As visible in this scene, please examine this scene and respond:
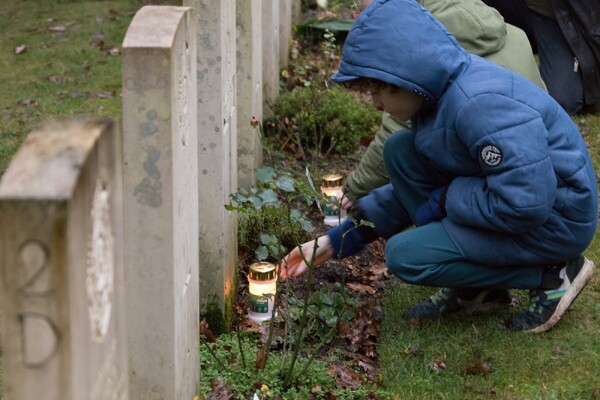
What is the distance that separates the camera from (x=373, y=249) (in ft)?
17.9

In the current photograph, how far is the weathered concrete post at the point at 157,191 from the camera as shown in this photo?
2.85 metres

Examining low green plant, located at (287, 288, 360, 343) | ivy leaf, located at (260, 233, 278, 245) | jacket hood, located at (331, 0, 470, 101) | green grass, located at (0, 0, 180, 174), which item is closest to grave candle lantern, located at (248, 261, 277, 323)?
low green plant, located at (287, 288, 360, 343)

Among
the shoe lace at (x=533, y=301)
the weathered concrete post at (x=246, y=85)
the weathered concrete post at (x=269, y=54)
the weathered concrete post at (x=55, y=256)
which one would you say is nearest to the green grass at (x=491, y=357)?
the shoe lace at (x=533, y=301)

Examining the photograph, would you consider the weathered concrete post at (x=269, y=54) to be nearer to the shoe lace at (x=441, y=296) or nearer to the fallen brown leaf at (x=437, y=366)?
the shoe lace at (x=441, y=296)

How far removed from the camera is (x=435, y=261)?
414cm

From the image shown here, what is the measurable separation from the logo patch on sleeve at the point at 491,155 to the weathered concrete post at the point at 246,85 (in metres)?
1.92

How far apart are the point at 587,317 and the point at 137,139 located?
2.39 m

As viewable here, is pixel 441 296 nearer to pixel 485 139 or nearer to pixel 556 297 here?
pixel 556 297

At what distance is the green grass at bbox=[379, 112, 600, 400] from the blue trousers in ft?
0.75

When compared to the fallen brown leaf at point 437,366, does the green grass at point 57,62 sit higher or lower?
lower

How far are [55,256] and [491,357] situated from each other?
265 cm

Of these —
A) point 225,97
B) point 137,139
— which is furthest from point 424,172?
point 137,139

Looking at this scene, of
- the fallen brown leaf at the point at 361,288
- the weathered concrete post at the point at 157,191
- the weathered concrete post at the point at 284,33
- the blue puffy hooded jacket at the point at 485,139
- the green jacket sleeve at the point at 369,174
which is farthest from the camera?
the weathered concrete post at the point at 284,33

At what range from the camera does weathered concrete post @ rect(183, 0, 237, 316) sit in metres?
4.17
